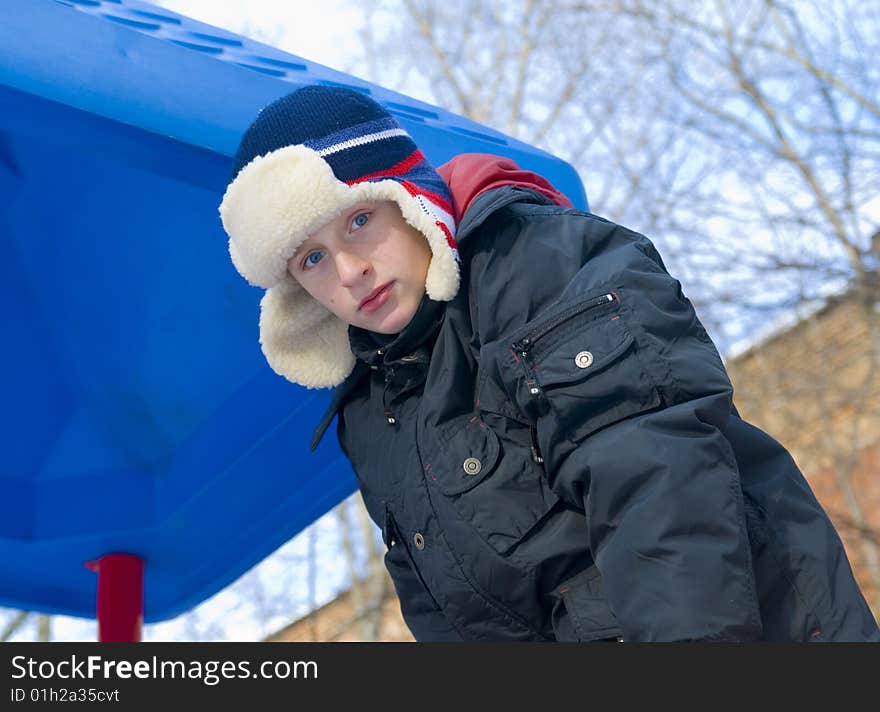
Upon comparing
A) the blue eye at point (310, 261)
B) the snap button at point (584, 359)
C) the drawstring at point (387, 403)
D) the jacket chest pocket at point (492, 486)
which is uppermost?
the blue eye at point (310, 261)

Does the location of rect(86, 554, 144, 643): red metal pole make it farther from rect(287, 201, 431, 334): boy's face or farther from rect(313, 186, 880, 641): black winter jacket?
rect(287, 201, 431, 334): boy's face

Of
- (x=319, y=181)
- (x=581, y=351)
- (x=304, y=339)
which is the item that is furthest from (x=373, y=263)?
(x=581, y=351)

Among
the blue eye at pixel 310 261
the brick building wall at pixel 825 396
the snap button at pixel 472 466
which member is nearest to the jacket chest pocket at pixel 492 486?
the snap button at pixel 472 466

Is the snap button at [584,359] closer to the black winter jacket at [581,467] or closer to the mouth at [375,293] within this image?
the black winter jacket at [581,467]

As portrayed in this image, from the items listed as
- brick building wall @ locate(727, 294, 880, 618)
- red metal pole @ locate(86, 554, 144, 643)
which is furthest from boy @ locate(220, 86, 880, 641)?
brick building wall @ locate(727, 294, 880, 618)

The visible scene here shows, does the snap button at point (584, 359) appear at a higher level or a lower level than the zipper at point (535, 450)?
higher

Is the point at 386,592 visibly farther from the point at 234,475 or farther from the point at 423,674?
the point at 423,674

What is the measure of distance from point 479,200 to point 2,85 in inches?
26.8

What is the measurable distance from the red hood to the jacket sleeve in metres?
0.19

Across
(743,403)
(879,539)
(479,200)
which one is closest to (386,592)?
(743,403)

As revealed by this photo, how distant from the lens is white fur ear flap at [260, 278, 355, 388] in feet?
5.94

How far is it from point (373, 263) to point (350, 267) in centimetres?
4

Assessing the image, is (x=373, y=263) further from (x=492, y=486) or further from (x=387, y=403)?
(x=492, y=486)

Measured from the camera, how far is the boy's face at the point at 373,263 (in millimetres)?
1607
